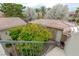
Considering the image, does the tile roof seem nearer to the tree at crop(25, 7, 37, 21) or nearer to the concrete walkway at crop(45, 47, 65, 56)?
the tree at crop(25, 7, 37, 21)

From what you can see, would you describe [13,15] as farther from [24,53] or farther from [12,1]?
[24,53]

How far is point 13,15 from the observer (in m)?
1.70

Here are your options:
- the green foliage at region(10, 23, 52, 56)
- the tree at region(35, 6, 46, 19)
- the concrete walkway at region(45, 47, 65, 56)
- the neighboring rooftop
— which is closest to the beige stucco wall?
the concrete walkway at region(45, 47, 65, 56)

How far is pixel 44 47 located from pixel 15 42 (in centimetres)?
27

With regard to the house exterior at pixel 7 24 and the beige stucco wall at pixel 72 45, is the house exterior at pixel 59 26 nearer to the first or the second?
the beige stucco wall at pixel 72 45

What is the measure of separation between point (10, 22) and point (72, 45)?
61 cm

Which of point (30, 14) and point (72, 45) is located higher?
point (30, 14)

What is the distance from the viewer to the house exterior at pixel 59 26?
1694 mm

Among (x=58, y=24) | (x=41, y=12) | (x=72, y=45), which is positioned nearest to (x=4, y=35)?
(x=41, y=12)

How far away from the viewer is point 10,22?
5.54 ft

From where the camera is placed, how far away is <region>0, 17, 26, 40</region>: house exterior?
5.51 ft

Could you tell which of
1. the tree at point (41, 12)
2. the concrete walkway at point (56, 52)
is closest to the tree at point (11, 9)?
the tree at point (41, 12)

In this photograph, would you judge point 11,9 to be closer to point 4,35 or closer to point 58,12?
point 4,35

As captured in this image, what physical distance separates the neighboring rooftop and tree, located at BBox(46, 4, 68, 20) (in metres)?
0.25
